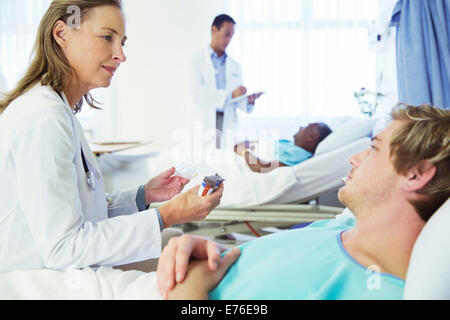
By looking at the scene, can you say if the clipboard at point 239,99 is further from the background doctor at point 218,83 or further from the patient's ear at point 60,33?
the patient's ear at point 60,33

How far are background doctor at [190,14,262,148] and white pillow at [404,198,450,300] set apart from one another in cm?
271

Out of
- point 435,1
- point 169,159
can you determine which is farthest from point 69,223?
point 169,159

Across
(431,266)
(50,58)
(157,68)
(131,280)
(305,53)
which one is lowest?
(131,280)

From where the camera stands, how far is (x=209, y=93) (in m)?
3.53

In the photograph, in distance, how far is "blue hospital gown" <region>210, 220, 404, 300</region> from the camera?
2.39ft

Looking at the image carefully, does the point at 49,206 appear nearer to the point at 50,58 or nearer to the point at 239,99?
the point at 50,58

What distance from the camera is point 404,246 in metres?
0.82

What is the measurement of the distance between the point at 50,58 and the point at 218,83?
2.71m

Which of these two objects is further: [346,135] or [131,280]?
[346,135]

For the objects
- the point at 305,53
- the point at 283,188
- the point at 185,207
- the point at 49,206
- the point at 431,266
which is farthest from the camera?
the point at 305,53

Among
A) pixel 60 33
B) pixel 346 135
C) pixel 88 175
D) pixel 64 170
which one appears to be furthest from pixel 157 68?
pixel 64 170

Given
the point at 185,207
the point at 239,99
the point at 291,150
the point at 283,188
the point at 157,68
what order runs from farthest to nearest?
1. the point at 157,68
2. the point at 239,99
3. the point at 291,150
4. the point at 283,188
5. the point at 185,207

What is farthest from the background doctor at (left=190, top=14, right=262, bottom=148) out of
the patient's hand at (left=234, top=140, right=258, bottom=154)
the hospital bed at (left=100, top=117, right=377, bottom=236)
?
the hospital bed at (left=100, top=117, right=377, bottom=236)
